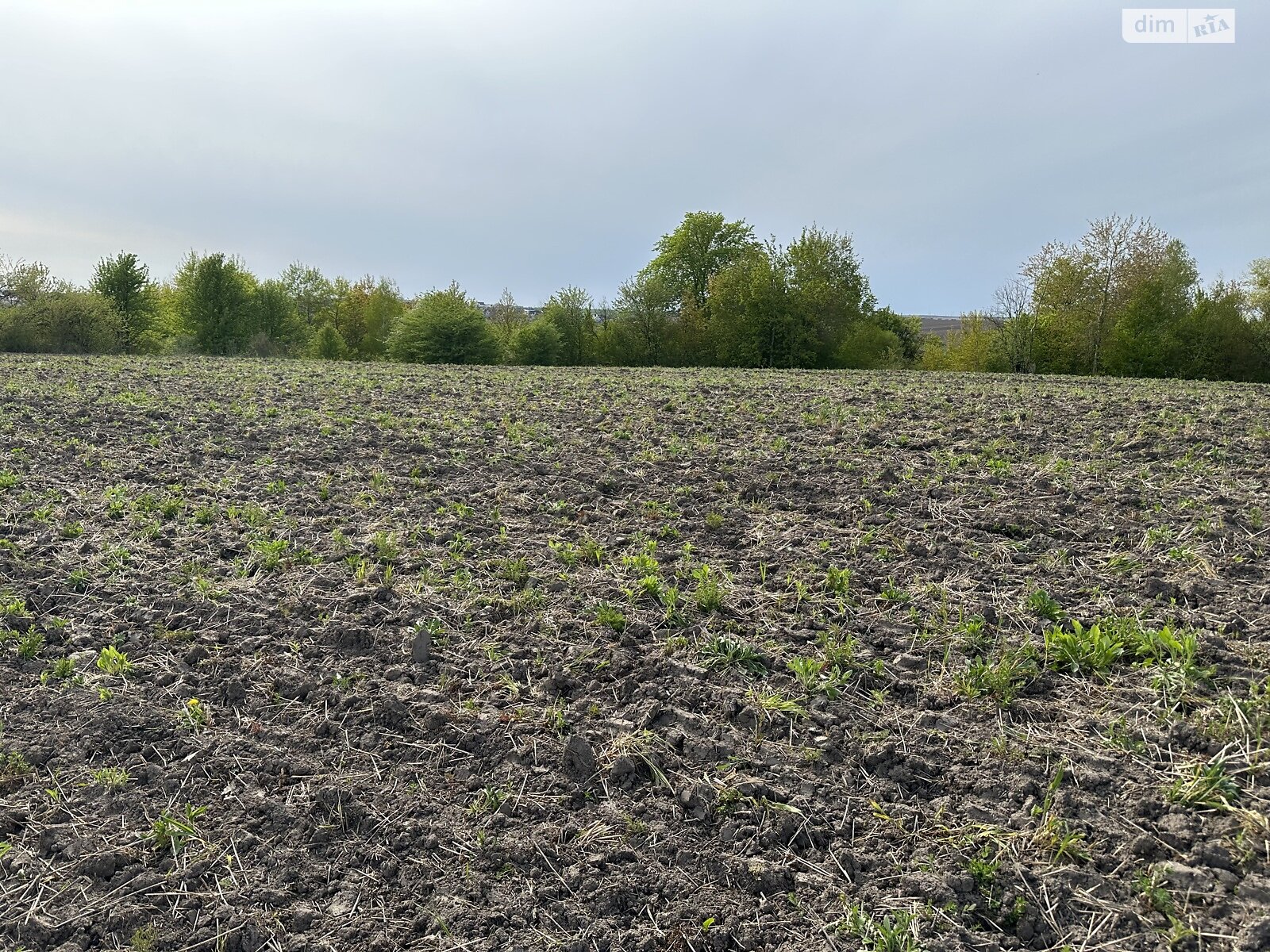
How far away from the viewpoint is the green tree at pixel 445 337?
119ft

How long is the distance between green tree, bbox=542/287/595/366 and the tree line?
77 mm

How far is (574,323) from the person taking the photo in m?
41.8

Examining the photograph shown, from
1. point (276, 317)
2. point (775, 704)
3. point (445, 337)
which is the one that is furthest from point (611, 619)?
point (276, 317)

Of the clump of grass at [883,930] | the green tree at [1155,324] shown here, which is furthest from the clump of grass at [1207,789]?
the green tree at [1155,324]

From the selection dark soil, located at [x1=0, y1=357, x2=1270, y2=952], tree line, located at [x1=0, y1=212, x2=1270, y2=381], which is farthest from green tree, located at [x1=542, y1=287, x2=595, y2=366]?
dark soil, located at [x1=0, y1=357, x2=1270, y2=952]

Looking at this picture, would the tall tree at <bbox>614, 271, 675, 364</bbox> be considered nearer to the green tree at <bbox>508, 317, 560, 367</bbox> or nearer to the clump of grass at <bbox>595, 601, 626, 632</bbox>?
the green tree at <bbox>508, 317, 560, 367</bbox>

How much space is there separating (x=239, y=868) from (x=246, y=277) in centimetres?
5275

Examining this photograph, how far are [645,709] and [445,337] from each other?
34.8 m

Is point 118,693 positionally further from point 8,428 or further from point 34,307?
point 34,307

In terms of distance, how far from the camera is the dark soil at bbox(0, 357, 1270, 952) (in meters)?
2.86

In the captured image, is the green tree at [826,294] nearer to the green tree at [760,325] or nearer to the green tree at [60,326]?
the green tree at [760,325]

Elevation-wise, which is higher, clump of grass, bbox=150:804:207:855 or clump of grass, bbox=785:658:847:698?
clump of grass, bbox=785:658:847:698

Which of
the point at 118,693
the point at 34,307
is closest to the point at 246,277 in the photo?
the point at 34,307

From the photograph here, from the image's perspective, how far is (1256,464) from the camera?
727 centimetres
